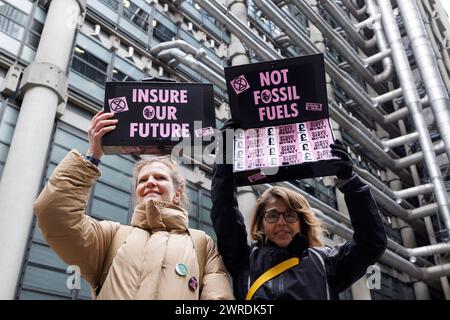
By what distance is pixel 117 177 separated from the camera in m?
11.3

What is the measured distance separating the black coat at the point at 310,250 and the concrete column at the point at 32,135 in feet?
21.3

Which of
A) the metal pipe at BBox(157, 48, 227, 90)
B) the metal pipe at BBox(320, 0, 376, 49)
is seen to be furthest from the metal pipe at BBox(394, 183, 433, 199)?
the metal pipe at BBox(157, 48, 227, 90)

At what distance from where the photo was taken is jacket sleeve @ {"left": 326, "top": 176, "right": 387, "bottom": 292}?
110 inches

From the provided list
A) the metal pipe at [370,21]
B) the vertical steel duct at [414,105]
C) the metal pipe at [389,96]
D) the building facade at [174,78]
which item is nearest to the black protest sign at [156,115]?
the building facade at [174,78]

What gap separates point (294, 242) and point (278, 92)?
3.82 feet

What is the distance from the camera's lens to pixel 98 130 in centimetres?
291

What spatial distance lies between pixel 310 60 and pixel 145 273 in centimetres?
199

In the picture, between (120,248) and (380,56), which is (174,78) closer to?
(120,248)

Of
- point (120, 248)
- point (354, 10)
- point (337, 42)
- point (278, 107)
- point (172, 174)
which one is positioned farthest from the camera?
point (354, 10)

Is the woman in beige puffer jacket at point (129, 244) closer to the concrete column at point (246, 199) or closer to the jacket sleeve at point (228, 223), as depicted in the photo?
the jacket sleeve at point (228, 223)

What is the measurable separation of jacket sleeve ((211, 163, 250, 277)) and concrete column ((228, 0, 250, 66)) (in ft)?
48.4

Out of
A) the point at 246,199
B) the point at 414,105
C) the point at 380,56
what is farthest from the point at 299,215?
the point at 380,56

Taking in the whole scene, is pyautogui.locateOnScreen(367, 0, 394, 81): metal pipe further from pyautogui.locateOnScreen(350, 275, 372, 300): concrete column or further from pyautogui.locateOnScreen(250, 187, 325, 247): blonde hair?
pyautogui.locateOnScreen(250, 187, 325, 247): blonde hair

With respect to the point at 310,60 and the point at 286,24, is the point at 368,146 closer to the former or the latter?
the point at 286,24
